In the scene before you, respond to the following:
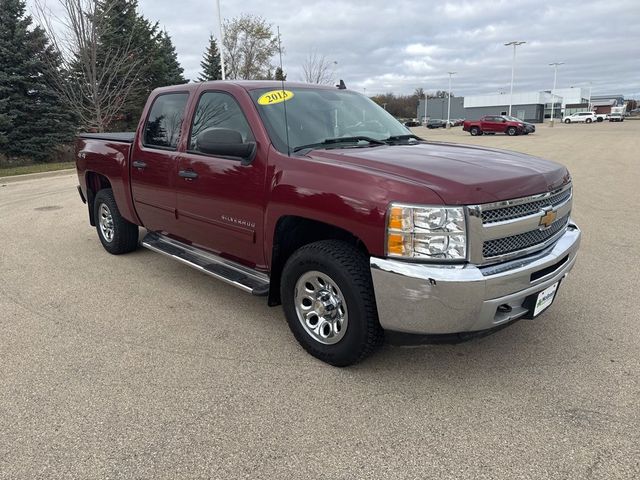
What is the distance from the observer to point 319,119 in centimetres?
395

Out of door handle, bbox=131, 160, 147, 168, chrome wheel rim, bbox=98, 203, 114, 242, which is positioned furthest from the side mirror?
chrome wheel rim, bbox=98, 203, 114, 242

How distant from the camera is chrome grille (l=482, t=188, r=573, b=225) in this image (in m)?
2.80

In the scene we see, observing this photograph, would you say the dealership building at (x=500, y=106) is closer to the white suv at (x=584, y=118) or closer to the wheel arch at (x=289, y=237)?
the white suv at (x=584, y=118)

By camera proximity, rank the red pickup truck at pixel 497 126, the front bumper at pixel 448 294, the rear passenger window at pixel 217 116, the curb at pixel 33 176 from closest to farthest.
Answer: the front bumper at pixel 448 294
the rear passenger window at pixel 217 116
the curb at pixel 33 176
the red pickup truck at pixel 497 126

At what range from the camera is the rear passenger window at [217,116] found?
12.7 feet

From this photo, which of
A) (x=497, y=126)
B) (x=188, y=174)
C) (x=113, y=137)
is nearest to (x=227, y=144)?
(x=188, y=174)

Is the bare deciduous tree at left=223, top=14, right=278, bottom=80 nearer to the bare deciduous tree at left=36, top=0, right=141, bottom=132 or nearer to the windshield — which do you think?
the bare deciduous tree at left=36, top=0, right=141, bottom=132

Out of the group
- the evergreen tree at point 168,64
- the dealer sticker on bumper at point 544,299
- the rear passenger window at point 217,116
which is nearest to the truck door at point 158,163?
the rear passenger window at point 217,116

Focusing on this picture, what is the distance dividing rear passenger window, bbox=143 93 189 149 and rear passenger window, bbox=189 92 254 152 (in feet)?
0.83

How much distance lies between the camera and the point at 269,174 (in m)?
3.49

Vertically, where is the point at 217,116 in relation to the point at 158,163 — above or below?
above

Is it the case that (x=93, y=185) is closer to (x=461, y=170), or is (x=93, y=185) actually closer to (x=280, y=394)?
(x=280, y=394)

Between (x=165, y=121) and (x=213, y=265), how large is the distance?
161 centimetres

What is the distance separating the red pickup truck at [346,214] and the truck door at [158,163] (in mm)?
22
